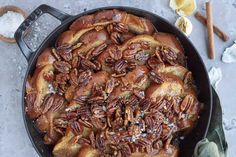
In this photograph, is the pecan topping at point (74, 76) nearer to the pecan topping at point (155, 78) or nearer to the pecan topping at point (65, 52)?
the pecan topping at point (65, 52)

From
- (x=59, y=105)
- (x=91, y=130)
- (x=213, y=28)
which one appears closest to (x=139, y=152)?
(x=91, y=130)

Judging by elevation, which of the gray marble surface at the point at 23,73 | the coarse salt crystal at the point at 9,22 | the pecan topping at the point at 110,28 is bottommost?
the gray marble surface at the point at 23,73

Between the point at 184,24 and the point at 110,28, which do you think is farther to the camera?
the point at 184,24

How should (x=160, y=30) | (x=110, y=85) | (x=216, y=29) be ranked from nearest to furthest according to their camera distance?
(x=110, y=85) < (x=160, y=30) < (x=216, y=29)

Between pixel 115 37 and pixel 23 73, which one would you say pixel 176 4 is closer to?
pixel 115 37

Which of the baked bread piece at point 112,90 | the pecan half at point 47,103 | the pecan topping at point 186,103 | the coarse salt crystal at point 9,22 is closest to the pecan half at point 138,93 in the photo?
the baked bread piece at point 112,90

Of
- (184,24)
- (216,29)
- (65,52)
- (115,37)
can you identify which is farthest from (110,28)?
(216,29)
